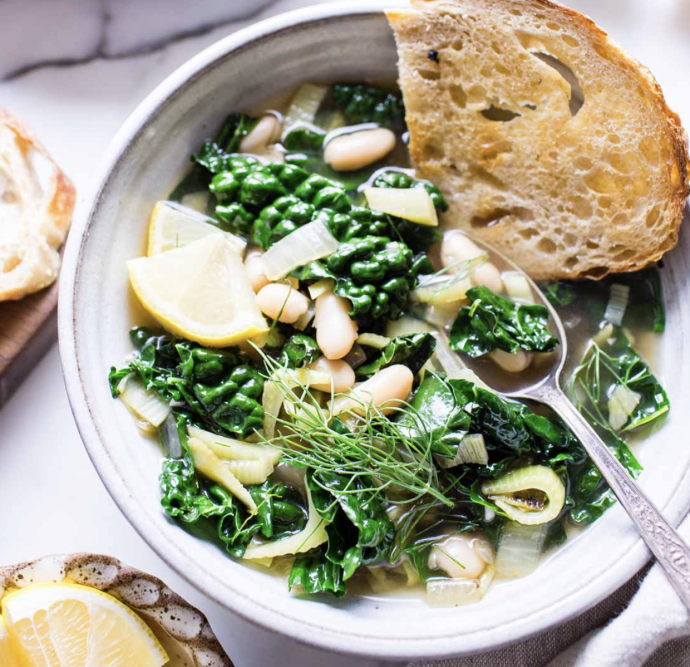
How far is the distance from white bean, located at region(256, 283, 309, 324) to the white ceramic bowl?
0.44 m

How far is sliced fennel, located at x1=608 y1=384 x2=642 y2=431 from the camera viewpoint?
8.10 feet

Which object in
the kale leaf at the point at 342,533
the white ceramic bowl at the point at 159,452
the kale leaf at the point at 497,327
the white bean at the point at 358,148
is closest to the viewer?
the white ceramic bowl at the point at 159,452

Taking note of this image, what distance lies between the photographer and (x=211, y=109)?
2.54 m

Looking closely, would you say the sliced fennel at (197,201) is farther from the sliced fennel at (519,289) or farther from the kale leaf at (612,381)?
the kale leaf at (612,381)

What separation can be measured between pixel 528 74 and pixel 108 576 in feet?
6.57

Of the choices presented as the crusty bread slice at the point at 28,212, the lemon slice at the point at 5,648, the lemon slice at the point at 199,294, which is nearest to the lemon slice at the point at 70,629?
the lemon slice at the point at 5,648

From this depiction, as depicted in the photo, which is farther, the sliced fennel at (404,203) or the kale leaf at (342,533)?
the sliced fennel at (404,203)

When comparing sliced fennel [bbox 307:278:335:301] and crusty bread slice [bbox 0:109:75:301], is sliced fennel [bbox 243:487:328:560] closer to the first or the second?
sliced fennel [bbox 307:278:335:301]

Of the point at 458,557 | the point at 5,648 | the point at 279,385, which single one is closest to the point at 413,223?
the point at 279,385

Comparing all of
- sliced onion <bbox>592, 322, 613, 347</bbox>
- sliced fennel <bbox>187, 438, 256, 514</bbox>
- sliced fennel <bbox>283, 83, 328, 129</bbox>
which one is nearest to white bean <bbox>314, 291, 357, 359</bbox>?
sliced fennel <bbox>187, 438, 256, 514</bbox>

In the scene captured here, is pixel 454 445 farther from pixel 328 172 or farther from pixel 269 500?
pixel 328 172

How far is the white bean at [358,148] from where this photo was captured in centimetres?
254

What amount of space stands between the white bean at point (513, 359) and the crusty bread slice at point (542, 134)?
0.33m

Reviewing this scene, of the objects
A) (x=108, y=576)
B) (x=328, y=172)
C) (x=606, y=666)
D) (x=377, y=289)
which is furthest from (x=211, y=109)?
(x=606, y=666)
